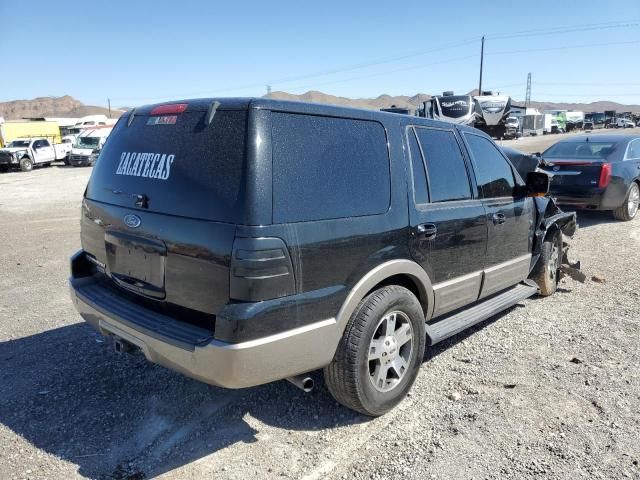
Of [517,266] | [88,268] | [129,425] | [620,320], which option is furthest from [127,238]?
[620,320]

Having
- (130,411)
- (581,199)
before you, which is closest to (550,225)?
(130,411)

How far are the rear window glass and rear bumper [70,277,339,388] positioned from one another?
630 millimetres

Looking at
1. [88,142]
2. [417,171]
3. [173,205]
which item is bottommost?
[88,142]

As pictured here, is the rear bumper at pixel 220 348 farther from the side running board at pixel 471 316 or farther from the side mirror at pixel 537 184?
the side mirror at pixel 537 184

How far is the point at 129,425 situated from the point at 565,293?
192 inches

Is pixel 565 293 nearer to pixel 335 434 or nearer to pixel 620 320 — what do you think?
pixel 620 320

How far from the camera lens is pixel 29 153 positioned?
93.9ft

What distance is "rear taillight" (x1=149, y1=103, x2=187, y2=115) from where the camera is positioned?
295cm

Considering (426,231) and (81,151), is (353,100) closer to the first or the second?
(81,151)

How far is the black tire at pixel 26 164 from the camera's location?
2813cm

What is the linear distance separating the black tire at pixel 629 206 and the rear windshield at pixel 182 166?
9192 millimetres

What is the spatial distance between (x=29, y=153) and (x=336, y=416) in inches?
1221

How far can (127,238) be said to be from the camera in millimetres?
2934

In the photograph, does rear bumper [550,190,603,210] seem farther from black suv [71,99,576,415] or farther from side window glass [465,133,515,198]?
black suv [71,99,576,415]
